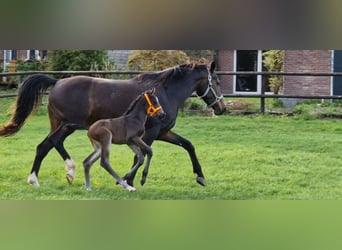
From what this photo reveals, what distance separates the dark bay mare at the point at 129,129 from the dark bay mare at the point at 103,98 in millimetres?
133

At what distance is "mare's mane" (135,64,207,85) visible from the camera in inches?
193

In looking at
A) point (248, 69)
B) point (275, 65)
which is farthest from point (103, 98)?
point (275, 65)

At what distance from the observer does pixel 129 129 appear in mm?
4660

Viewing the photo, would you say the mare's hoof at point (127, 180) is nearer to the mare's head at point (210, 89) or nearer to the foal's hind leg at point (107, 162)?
the foal's hind leg at point (107, 162)

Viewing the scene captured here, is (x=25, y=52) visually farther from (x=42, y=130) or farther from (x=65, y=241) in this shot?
(x=65, y=241)

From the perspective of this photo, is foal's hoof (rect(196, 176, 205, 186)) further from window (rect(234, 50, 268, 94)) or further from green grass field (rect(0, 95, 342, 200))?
window (rect(234, 50, 268, 94))

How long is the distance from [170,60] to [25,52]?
4.31ft

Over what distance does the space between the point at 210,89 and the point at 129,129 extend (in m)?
0.79

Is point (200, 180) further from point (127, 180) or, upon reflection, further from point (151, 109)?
point (151, 109)

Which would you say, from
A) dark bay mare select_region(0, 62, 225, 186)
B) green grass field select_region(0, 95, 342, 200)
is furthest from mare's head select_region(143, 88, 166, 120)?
green grass field select_region(0, 95, 342, 200)

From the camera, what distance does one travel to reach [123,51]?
18.0ft

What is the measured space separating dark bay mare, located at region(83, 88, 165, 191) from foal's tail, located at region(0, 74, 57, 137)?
62cm

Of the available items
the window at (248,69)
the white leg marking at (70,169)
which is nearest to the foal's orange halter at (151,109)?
the white leg marking at (70,169)
